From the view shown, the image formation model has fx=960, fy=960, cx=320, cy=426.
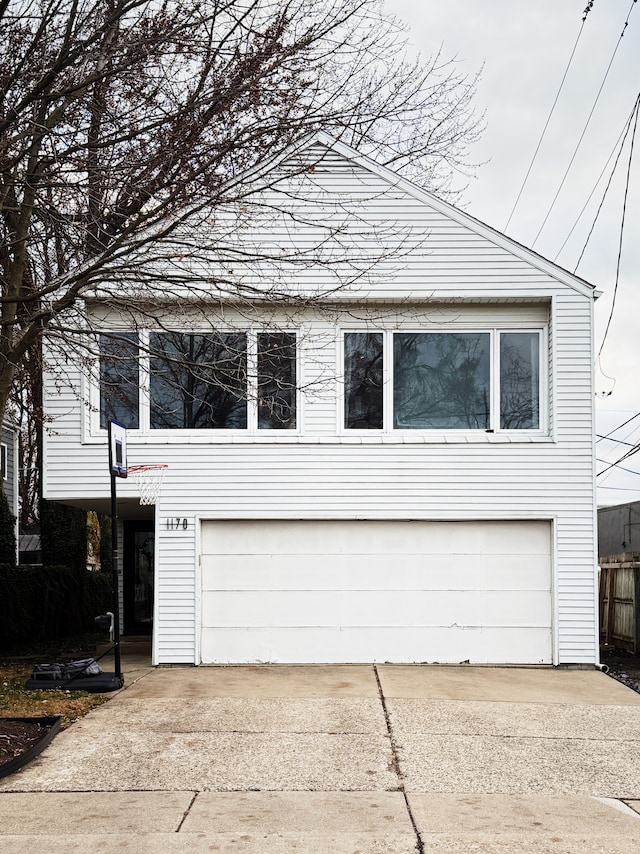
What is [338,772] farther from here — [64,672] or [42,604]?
[42,604]

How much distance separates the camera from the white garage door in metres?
13.4

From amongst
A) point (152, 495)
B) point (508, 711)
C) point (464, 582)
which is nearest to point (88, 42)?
point (152, 495)

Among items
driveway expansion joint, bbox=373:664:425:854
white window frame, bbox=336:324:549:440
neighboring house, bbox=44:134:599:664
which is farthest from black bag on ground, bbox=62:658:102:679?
white window frame, bbox=336:324:549:440

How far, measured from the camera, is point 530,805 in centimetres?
669

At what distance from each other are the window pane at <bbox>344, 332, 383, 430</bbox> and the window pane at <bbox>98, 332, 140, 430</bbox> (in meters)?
2.96

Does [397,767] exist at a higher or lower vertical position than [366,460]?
lower

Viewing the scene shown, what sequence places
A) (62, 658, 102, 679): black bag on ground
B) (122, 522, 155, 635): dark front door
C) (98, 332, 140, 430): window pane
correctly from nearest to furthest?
1. (62, 658, 102, 679): black bag on ground
2. (98, 332, 140, 430): window pane
3. (122, 522, 155, 635): dark front door

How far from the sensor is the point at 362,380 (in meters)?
13.7

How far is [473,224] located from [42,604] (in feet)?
37.3

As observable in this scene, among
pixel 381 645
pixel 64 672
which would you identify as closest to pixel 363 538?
pixel 381 645

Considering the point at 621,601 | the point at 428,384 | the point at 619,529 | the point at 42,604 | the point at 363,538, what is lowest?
the point at 42,604

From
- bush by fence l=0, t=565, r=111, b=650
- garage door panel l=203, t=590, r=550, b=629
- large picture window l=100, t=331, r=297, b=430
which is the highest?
large picture window l=100, t=331, r=297, b=430

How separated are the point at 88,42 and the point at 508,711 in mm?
7655

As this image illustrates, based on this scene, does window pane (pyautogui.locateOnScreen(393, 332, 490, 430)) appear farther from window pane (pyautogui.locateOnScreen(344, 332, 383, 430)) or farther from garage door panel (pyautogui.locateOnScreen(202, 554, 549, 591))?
garage door panel (pyautogui.locateOnScreen(202, 554, 549, 591))
